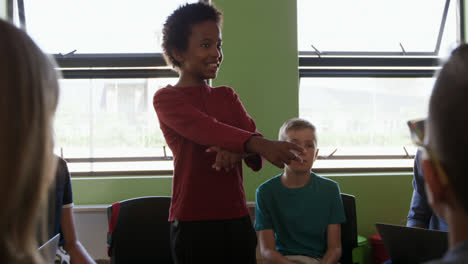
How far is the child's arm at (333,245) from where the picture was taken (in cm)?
184

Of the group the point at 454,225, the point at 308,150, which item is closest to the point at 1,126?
the point at 454,225

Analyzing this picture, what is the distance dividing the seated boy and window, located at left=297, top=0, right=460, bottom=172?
1.13 m

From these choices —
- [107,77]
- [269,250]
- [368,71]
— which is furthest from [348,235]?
[107,77]

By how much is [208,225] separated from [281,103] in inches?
62.7

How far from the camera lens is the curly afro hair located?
148cm

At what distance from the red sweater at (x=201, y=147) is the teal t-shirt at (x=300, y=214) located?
58cm

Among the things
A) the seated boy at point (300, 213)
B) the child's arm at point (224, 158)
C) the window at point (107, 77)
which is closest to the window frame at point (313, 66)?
the window at point (107, 77)

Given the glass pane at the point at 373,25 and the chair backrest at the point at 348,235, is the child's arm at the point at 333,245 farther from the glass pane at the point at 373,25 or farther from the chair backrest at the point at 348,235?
the glass pane at the point at 373,25

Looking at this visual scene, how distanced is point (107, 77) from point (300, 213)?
1.91m

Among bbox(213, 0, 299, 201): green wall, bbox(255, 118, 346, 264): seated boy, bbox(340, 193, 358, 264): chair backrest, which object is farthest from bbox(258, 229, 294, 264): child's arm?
bbox(213, 0, 299, 201): green wall

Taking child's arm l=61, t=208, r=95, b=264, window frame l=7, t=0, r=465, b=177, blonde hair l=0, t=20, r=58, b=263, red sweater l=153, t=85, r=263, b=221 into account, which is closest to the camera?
blonde hair l=0, t=20, r=58, b=263

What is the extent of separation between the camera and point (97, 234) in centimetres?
271

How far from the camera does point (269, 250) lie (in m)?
1.85

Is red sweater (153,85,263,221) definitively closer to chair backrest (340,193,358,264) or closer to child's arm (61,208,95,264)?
child's arm (61,208,95,264)
